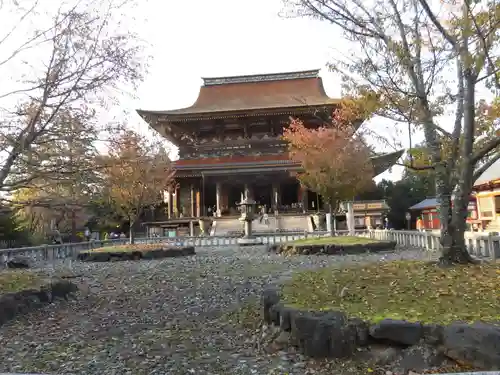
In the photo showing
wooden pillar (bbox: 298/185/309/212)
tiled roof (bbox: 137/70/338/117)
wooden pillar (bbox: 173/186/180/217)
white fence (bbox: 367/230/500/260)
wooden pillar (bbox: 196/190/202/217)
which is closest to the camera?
white fence (bbox: 367/230/500/260)

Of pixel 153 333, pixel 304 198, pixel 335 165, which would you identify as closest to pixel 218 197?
pixel 304 198

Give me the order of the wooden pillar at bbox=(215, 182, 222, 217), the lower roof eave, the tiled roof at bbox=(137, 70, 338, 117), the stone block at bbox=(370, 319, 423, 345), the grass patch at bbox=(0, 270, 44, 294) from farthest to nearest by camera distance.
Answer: the tiled roof at bbox=(137, 70, 338, 117)
the wooden pillar at bbox=(215, 182, 222, 217)
the lower roof eave
the grass patch at bbox=(0, 270, 44, 294)
the stone block at bbox=(370, 319, 423, 345)

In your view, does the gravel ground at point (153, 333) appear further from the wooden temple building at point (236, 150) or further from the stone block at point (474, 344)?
the wooden temple building at point (236, 150)

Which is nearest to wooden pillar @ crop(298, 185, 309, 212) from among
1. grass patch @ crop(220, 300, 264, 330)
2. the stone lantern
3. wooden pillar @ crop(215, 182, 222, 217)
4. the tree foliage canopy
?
wooden pillar @ crop(215, 182, 222, 217)

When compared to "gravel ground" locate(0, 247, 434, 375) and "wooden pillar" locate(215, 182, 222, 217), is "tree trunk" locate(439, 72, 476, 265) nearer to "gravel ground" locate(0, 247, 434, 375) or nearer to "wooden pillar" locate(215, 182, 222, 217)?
"gravel ground" locate(0, 247, 434, 375)

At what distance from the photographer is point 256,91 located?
132ft

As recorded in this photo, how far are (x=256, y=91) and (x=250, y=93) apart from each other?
60cm

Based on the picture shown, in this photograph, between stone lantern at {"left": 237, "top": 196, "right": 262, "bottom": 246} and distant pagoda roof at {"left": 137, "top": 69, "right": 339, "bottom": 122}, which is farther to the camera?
distant pagoda roof at {"left": 137, "top": 69, "right": 339, "bottom": 122}

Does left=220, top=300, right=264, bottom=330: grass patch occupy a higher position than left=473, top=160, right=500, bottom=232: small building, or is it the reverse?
left=473, top=160, right=500, bottom=232: small building

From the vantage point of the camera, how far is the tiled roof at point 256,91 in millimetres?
37406

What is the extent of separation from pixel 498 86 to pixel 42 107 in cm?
730

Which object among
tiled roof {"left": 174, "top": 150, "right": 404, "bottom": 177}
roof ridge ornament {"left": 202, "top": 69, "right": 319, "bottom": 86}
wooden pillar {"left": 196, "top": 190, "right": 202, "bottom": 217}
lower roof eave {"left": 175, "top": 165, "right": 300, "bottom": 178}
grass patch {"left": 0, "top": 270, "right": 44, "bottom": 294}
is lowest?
grass patch {"left": 0, "top": 270, "right": 44, "bottom": 294}

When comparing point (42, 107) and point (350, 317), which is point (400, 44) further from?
point (42, 107)

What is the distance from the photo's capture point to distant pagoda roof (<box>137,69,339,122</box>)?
3575 cm
